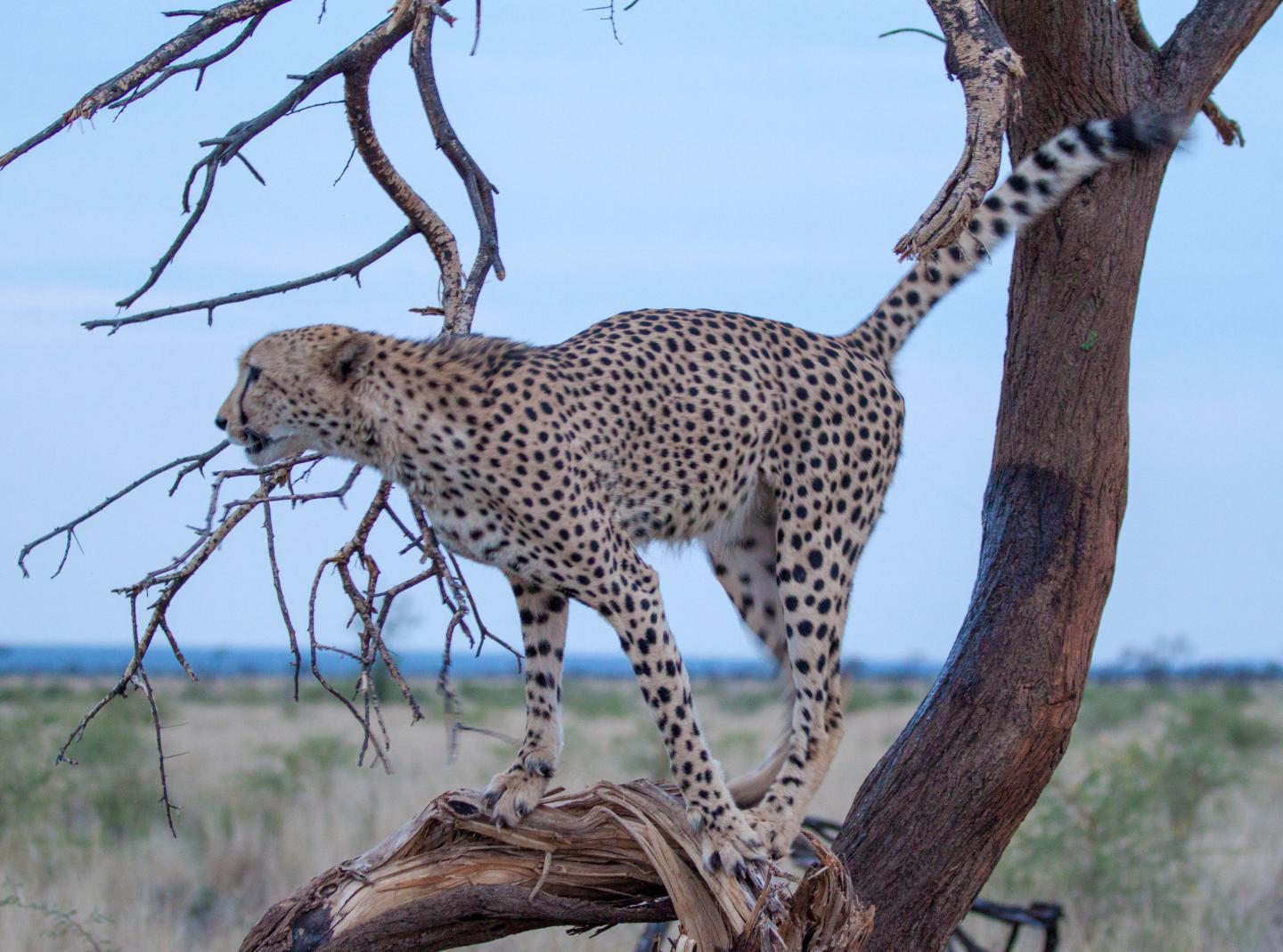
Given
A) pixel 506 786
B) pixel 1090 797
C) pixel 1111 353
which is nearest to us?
pixel 506 786

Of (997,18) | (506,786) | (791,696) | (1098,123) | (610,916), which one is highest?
(997,18)

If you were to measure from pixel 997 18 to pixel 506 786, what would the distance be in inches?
102

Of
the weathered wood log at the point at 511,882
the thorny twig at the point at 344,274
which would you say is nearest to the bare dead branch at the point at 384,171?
the thorny twig at the point at 344,274

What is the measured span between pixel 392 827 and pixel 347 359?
23.5ft

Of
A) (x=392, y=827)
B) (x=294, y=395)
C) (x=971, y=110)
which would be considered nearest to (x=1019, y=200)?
(x=971, y=110)

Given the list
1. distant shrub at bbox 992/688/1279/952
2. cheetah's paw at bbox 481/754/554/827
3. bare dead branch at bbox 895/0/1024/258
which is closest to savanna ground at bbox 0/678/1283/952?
distant shrub at bbox 992/688/1279/952

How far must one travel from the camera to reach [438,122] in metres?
4.13

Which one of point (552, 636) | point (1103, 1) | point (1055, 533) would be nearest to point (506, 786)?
point (552, 636)

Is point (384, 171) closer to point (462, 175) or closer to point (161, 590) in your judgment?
point (462, 175)

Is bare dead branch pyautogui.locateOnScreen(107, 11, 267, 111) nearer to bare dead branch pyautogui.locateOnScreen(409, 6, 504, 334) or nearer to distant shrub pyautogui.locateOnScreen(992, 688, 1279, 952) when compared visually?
bare dead branch pyautogui.locateOnScreen(409, 6, 504, 334)

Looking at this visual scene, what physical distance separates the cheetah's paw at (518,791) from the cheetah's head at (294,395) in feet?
2.91

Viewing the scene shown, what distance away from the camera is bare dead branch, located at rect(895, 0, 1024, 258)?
2.63m

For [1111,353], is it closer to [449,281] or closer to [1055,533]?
[1055,533]

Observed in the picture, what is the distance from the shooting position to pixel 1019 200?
399 cm
